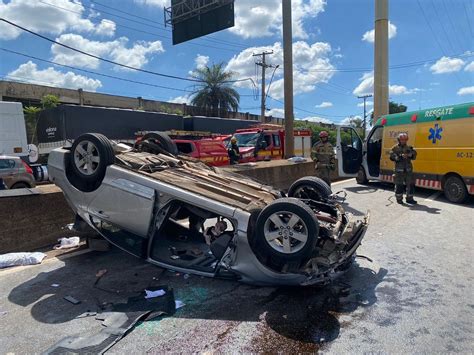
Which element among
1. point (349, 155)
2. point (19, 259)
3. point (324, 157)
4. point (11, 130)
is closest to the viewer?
point (19, 259)

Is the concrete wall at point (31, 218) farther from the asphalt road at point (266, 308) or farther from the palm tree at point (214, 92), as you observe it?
the palm tree at point (214, 92)

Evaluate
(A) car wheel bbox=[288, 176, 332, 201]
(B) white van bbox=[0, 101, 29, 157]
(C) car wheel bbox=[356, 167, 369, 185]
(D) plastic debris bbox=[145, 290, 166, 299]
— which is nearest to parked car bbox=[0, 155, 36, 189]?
(B) white van bbox=[0, 101, 29, 157]

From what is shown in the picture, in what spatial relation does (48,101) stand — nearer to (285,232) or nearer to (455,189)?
(455,189)

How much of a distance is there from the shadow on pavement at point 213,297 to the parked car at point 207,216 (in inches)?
7.8

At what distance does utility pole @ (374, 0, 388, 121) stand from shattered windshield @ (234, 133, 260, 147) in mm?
12359

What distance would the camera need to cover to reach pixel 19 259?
16.2ft

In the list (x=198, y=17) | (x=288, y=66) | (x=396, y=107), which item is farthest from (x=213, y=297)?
(x=396, y=107)

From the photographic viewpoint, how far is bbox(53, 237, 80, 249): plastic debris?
559 cm

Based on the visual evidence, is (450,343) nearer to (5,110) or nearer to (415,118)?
(415,118)

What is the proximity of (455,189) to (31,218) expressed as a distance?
8771 millimetres

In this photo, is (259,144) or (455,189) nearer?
(455,189)

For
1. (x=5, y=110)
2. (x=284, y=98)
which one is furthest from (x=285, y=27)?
(x=5, y=110)

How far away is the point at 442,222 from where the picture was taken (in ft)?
23.6

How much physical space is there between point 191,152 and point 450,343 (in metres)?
11.5
